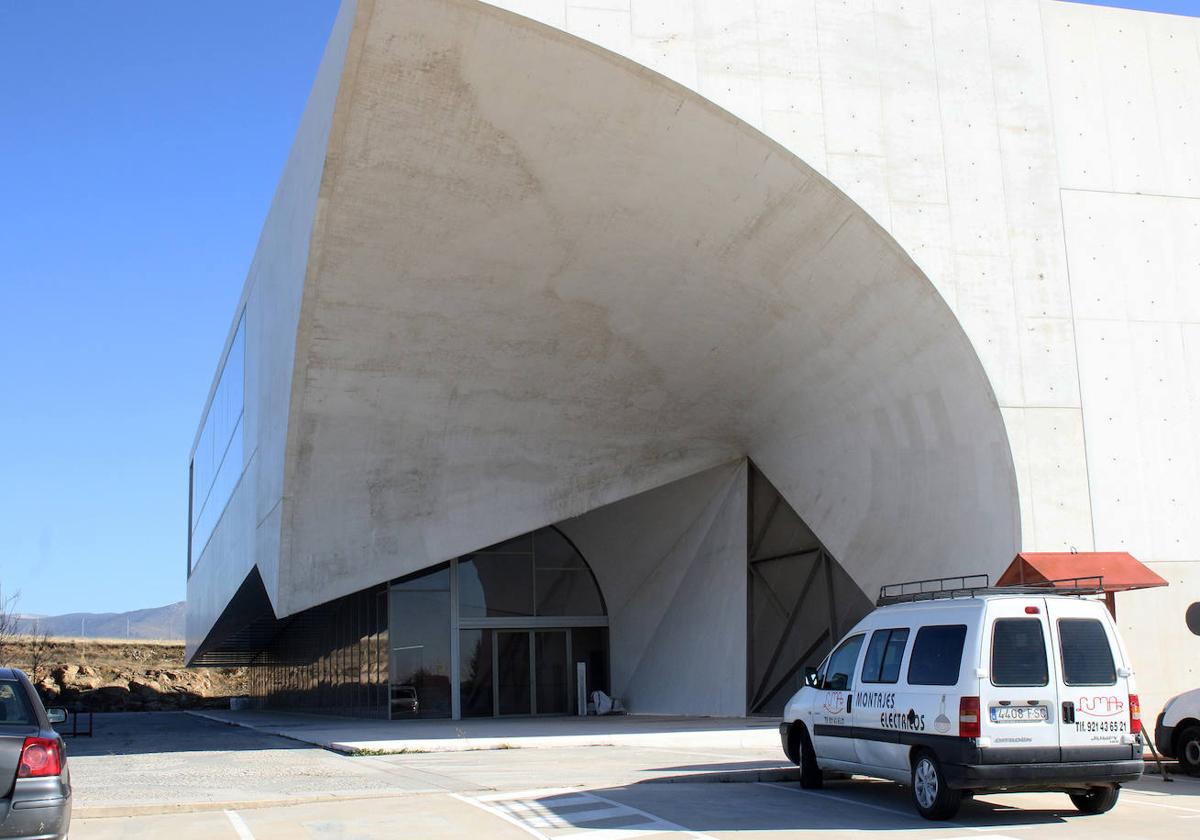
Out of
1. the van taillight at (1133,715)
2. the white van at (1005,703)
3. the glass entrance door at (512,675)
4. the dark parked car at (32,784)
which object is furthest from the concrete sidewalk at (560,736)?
the dark parked car at (32,784)

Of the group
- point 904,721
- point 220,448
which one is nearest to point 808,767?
point 904,721

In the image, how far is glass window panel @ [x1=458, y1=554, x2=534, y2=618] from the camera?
97.6ft

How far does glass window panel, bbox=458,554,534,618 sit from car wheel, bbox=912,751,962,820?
21316 millimetres

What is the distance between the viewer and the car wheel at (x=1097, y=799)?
364 inches

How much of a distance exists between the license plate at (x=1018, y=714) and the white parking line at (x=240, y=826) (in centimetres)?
558

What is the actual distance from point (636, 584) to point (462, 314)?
11.1 meters

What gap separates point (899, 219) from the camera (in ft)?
55.5

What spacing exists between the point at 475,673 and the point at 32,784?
77.2 feet

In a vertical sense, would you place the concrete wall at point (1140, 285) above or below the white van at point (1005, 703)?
above

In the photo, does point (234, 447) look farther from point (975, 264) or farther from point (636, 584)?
point (975, 264)

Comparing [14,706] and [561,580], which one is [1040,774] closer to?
[14,706]

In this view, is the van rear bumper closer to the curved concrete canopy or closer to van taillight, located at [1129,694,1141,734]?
van taillight, located at [1129,694,1141,734]

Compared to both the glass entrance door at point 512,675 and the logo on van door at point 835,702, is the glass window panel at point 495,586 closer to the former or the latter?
the glass entrance door at point 512,675

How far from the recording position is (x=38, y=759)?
20.8 ft
